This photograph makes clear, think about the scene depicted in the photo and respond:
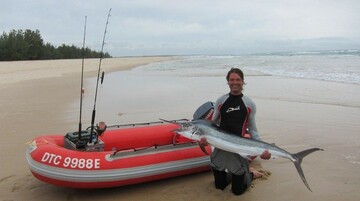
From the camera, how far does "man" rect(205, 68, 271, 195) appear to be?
4.29 meters

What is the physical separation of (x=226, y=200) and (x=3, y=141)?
Result: 4.40 m

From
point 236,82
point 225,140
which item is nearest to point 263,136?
point 236,82

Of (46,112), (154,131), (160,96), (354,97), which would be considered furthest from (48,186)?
(354,97)

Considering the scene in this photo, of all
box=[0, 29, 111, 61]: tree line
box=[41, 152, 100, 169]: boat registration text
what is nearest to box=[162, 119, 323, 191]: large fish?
box=[41, 152, 100, 169]: boat registration text

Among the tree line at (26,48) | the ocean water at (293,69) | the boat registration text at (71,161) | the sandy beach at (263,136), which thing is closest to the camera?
the boat registration text at (71,161)

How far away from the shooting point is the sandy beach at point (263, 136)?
440 centimetres

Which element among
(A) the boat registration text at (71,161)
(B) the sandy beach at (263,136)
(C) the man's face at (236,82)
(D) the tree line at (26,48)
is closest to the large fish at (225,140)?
(C) the man's face at (236,82)

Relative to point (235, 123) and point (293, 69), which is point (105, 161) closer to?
point (235, 123)

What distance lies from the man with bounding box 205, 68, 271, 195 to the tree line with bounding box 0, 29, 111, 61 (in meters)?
39.0

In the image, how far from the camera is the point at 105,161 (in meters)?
4.33

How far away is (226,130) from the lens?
4.20m

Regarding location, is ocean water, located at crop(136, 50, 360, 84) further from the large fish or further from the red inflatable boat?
the large fish

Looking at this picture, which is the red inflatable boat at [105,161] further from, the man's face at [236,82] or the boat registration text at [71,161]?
the man's face at [236,82]

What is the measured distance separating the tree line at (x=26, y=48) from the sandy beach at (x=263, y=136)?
32.6 m
